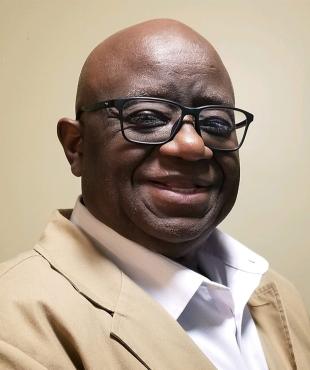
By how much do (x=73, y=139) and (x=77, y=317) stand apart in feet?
1.22

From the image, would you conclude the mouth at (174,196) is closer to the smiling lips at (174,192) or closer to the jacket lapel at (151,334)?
the smiling lips at (174,192)

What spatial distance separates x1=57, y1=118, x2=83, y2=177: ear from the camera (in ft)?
2.60

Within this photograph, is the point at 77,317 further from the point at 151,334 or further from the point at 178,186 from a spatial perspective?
the point at 178,186

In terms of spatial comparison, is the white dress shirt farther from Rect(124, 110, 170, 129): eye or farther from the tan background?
the tan background

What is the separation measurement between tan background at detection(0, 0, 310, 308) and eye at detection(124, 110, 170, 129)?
58 centimetres

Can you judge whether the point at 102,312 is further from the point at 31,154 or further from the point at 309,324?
the point at 31,154

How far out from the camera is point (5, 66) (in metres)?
1.22

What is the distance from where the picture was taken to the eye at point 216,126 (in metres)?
0.74

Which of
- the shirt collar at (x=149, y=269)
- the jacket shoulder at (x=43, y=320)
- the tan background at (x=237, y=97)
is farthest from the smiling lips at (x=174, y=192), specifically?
the tan background at (x=237, y=97)

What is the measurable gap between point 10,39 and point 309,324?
46.6 inches

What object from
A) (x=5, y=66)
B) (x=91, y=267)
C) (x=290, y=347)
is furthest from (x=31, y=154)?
(x=290, y=347)

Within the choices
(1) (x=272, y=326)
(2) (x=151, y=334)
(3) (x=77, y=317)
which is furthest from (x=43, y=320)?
(1) (x=272, y=326)

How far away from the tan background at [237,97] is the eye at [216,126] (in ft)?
1.78

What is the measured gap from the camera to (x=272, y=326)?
877 millimetres
